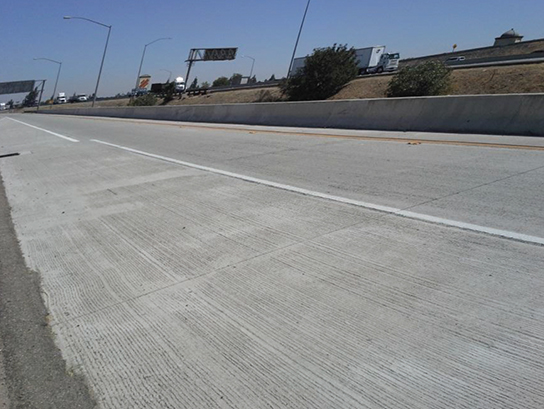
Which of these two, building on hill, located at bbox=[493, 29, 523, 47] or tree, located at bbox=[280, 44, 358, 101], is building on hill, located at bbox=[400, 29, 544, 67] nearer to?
building on hill, located at bbox=[493, 29, 523, 47]

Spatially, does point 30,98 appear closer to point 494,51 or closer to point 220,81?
point 220,81

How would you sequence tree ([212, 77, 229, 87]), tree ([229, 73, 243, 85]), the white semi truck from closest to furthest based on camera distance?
the white semi truck < tree ([229, 73, 243, 85]) < tree ([212, 77, 229, 87])

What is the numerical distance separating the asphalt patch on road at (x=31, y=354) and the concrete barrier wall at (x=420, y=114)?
11601 millimetres

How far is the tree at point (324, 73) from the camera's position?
119 feet

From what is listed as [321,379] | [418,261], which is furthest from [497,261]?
[321,379]

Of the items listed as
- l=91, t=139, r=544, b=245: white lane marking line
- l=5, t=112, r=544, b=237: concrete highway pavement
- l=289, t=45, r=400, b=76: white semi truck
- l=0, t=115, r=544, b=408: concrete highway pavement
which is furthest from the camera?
l=289, t=45, r=400, b=76: white semi truck

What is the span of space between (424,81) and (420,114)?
11980mm

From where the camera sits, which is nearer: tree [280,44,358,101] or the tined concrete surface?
the tined concrete surface

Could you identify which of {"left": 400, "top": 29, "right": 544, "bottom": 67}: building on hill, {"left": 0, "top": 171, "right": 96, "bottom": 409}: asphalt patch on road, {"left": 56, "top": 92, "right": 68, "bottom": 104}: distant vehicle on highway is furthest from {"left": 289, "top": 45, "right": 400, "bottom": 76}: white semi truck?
{"left": 56, "top": 92, "right": 68, "bottom": 104}: distant vehicle on highway

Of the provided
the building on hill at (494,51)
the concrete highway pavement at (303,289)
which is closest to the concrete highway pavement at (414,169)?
the concrete highway pavement at (303,289)

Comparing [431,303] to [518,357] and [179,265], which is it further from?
[179,265]

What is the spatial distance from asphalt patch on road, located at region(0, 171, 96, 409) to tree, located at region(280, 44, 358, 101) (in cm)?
3449

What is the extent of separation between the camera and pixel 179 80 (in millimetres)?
82312

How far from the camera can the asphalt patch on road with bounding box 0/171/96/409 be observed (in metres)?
2.62
